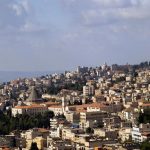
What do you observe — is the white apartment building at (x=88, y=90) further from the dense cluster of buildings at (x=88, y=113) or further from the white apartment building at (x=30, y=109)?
the white apartment building at (x=30, y=109)

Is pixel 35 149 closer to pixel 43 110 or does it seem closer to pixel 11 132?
pixel 11 132

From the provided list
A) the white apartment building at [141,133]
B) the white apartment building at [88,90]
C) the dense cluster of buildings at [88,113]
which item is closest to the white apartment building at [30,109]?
the dense cluster of buildings at [88,113]

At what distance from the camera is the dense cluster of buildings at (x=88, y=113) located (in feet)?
102

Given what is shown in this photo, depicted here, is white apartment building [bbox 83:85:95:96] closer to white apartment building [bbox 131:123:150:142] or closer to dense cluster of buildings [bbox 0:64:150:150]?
dense cluster of buildings [bbox 0:64:150:150]

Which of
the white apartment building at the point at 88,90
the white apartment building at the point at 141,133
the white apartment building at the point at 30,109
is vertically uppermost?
the white apartment building at the point at 88,90

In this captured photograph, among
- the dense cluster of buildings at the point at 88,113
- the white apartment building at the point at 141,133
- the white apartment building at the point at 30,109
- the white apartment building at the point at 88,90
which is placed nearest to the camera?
the white apartment building at the point at 141,133

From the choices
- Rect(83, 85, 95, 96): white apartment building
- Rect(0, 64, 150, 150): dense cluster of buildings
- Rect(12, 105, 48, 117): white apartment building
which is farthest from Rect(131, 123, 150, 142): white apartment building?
Rect(83, 85, 95, 96): white apartment building

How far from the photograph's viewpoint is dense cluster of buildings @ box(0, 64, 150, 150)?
3108cm

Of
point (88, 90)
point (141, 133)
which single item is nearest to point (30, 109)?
point (88, 90)

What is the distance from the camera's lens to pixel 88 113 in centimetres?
4353

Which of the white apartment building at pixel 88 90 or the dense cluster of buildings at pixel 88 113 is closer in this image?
the dense cluster of buildings at pixel 88 113

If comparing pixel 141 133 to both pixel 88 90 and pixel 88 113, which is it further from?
pixel 88 90

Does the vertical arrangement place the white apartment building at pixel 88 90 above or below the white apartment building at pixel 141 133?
above

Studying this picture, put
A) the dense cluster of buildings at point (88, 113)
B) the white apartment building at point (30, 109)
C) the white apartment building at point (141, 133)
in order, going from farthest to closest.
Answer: the white apartment building at point (30, 109) < the dense cluster of buildings at point (88, 113) < the white apartment building at point (141, 133)
